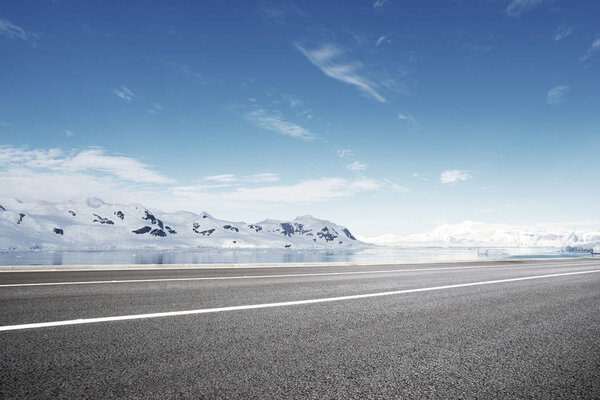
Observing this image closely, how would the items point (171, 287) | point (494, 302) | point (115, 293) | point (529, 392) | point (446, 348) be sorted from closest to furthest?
point (529, 392) → point (446, 348) → point (494, 302) → point (115, 293) → point (171, 287)

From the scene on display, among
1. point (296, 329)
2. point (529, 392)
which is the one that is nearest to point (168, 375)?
point (296, 329)

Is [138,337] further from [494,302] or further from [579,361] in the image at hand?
[494,302]

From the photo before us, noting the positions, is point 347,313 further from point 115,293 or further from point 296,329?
point 115,293

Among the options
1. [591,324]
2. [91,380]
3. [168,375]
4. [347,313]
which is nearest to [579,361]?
[591,324]

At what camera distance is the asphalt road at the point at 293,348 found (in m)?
2.65

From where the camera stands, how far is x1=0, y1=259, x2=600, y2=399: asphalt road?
2.65m

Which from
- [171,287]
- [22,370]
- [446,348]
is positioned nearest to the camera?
[22,370]

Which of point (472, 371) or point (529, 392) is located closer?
point (529, 392)

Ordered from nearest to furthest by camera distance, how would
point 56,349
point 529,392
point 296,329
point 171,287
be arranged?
point 529,392 < point 56,349 < point 296,329 < point 171,287

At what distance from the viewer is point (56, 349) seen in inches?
136

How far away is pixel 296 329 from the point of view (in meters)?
4.46

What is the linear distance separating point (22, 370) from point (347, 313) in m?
3.98

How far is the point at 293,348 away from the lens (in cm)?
364

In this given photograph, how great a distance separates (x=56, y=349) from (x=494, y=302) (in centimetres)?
701
